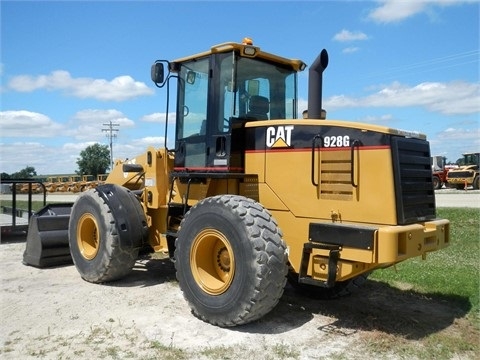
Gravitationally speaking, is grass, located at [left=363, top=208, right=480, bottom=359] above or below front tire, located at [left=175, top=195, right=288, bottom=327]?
below

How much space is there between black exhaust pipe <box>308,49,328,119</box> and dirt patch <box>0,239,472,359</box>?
2353 mm

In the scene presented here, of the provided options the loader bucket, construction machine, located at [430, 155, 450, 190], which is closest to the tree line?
construction machine, located at [430, 155, 450, 190]

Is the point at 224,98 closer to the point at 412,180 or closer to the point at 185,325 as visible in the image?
the point at 412,180

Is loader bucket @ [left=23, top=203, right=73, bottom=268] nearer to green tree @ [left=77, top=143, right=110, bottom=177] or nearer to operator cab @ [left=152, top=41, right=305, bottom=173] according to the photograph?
operator cab @ [left=152, top=41, right=305, bottom=173]

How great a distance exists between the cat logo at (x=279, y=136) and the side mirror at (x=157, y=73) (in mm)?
1786

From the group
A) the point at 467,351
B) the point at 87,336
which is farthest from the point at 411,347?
the point at 87,336

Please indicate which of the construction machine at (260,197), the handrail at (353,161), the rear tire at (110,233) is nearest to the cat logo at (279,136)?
the construction machine at (260,197)

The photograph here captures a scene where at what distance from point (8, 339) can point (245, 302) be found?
7.77ft

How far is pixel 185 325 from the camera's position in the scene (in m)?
5.16

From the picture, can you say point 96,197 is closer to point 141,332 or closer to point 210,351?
point 141,332

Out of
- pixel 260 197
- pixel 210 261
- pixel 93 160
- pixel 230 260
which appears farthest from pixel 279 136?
pixel 93 160

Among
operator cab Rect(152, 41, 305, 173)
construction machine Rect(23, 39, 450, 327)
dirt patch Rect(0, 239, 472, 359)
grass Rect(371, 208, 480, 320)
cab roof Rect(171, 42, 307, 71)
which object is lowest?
dirt patch Rect(0, 239, 472, 359)

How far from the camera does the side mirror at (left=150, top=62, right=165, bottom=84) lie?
646 cm

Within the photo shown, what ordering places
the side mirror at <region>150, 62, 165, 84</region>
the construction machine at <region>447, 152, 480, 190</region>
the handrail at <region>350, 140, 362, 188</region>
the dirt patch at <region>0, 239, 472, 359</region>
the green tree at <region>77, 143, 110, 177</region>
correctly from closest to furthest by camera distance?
the dirt patch at <region>0, 239, 472, 359</region>, the handrail at <region>350, 140, 362, 188</region>, the side mirror at <region>150, 62, 165, 84</region>, the construction machine at <region>447, 152, 480, 190</region>, the green tree at <region>77, 143, 110, 177</region>
